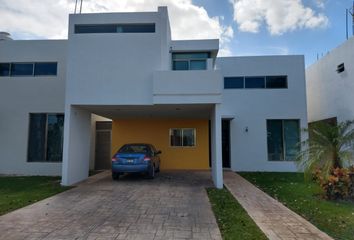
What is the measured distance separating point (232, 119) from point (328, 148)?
6547 mm

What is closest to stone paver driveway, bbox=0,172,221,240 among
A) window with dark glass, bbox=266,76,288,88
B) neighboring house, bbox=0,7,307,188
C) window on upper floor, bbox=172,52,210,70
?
neighboring house, bbox=0,7,307,188

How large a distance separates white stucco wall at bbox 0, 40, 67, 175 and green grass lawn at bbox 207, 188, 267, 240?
8067 millimetres

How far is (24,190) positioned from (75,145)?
227 cm

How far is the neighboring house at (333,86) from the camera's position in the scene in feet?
40.6

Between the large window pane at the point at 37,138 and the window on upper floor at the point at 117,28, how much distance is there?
189 inches

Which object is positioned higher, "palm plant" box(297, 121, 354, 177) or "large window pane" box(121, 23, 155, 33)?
"large window pane" box(121, 23, 155, 33)

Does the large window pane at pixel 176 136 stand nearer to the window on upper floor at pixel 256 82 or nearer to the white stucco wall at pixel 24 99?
the window on upper floor at pixel 256 82

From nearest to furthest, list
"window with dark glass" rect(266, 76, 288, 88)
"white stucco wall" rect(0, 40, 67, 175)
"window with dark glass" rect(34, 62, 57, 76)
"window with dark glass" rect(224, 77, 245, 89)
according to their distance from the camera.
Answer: "white stucco wall" rect(0, 40, 67, 175)
"window with dark glass" rect(34, 62, 57, 76)
"window with dark glass" rect(266, 76, 288, 88)
"window with dark glass" rect(224, 77, 245, 89)

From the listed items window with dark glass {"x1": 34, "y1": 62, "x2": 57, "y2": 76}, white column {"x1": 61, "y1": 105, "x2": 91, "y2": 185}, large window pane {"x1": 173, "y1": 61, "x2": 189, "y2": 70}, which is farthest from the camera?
large window pane {"x1": 173, "y1": 61, "x2": 189, "y2": 70}

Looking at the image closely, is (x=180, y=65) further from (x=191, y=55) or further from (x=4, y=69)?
(x=4, y=69)

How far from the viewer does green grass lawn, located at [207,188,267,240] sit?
4.64m

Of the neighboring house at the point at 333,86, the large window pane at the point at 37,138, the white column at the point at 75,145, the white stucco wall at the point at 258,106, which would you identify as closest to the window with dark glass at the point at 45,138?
the large window pane at the point at 37,138

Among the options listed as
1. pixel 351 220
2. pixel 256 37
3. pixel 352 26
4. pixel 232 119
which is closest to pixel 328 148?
pixel 351 220

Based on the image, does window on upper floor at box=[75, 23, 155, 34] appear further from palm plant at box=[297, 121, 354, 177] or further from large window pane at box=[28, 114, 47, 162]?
palm plant at box=[297, 121, 354, 177]
